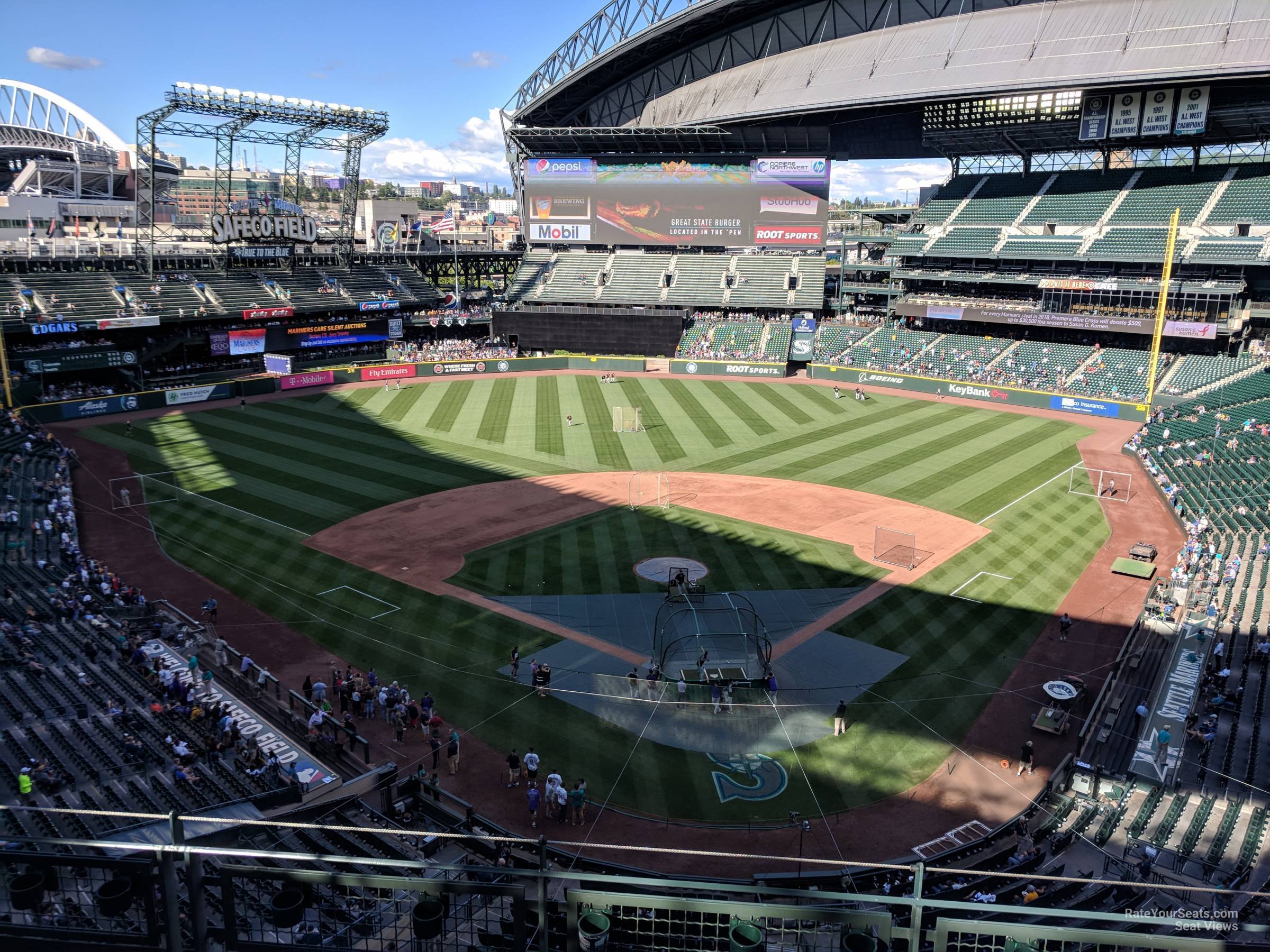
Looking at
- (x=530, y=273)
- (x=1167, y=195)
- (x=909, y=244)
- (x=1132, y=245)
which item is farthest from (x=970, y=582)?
(x=530, y=273)

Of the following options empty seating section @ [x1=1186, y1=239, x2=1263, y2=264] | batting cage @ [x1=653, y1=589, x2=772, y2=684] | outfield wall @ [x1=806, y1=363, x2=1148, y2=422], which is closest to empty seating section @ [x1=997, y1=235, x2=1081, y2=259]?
empty seating section @ [x1=1186, y1=239, x2=1263, y2=264]

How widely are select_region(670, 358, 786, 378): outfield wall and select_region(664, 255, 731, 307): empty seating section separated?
33.8 ft

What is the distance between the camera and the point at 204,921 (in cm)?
561

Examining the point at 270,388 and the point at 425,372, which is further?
the point at 425,372

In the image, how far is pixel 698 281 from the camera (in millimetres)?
84375

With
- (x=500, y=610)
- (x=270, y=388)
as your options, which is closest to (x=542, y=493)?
(x=500, y=610)

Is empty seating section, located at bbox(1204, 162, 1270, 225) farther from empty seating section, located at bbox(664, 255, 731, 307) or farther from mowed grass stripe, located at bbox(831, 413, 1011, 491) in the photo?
empty seating section, located at bbox(664, 255, 731, 307)

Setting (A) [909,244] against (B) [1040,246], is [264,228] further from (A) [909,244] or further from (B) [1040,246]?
Result: (B) [1040,246]

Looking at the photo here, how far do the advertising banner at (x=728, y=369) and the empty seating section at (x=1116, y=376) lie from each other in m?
23.3

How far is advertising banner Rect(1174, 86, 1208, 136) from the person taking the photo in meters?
60.5

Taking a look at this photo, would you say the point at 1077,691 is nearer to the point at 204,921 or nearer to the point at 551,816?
the point at 551,816

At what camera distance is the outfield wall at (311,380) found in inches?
2223

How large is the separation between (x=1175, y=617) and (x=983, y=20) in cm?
5740

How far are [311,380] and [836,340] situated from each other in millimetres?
45975
